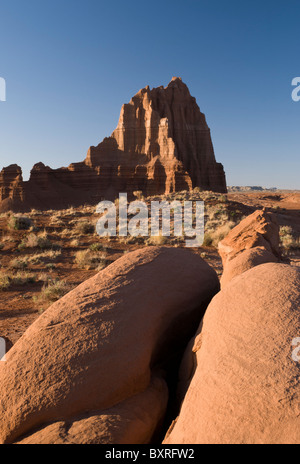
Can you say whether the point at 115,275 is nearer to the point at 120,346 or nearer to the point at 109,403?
the point at 120,346

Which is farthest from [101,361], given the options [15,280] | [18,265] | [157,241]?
[157,241]

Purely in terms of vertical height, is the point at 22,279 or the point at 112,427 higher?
the point at 112,427

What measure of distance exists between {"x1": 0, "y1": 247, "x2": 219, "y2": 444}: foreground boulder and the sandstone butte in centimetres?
4575

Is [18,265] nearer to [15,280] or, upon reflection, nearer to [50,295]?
[15,280]

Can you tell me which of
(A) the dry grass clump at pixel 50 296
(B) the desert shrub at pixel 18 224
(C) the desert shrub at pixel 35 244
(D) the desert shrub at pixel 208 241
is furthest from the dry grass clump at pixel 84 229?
(A) the dry grass clump at pixel 50 296

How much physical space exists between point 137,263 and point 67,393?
1.65 meters

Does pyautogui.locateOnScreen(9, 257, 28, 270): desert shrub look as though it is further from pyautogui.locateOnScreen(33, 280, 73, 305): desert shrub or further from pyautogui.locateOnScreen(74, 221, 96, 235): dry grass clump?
pyautogui.locateOnScreen(74, 221, 96, 235): dry grass clump

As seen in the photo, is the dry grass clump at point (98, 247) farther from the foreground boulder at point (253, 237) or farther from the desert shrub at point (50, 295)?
the foreground boulder at point (253, 237)

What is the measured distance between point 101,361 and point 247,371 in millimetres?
1204

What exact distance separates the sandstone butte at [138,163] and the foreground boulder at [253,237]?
4353 cm

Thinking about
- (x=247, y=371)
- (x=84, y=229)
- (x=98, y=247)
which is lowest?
(x=98, y=247)

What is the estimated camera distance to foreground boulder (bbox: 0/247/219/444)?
230cm

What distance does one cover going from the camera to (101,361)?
2613 mm

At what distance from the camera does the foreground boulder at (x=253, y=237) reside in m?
4.82
